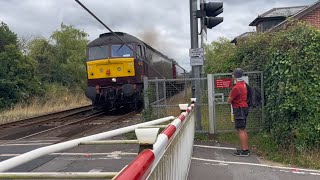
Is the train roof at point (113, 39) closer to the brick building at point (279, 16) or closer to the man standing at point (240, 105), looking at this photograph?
the man standing at point (240, 105)

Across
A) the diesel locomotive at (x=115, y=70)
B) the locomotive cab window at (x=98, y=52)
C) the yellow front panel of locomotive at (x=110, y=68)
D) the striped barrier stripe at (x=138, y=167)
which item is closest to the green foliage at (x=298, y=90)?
the striped barrier stripe at (x=138, y=167)

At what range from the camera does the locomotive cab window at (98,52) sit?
63.0ft

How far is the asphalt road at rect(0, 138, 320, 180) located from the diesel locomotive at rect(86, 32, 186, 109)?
954cm

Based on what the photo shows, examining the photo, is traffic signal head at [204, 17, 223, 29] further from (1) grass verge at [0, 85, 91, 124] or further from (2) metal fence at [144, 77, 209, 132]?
(1) grass verge at [0, 85, 91, 124]

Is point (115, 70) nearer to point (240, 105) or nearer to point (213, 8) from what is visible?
point (213, 8)

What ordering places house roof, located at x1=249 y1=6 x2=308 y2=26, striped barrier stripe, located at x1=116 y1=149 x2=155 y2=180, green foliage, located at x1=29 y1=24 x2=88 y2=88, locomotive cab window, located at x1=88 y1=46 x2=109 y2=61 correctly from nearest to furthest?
striped barrier stripe, located at x1=116 y1=149 x2=155 y2=180 < locomotive cab window, located at x1=88 y1=46 x2=109 y2=61 < house roof, located at x1=249 y1=6 x2=308 y2=26 < green foliage, located at x1=29 y1=24 x2=88 y2=88

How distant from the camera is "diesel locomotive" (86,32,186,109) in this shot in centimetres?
1862

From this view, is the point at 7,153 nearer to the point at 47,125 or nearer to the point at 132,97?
the point at 47,125

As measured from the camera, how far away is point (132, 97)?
19.1 meters

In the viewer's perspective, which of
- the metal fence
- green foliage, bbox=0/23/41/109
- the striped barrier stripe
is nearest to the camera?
the striped barrier stripe

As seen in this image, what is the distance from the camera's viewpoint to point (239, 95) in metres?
8.48

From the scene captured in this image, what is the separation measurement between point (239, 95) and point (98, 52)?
39.6 feet

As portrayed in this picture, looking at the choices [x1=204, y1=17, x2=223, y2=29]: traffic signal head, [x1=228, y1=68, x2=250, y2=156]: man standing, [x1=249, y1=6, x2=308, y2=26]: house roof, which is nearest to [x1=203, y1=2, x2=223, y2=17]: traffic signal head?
[x1=204, y1=17, x2=223, y2=29]: traffic signal head

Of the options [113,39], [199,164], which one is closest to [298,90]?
[199,164]
